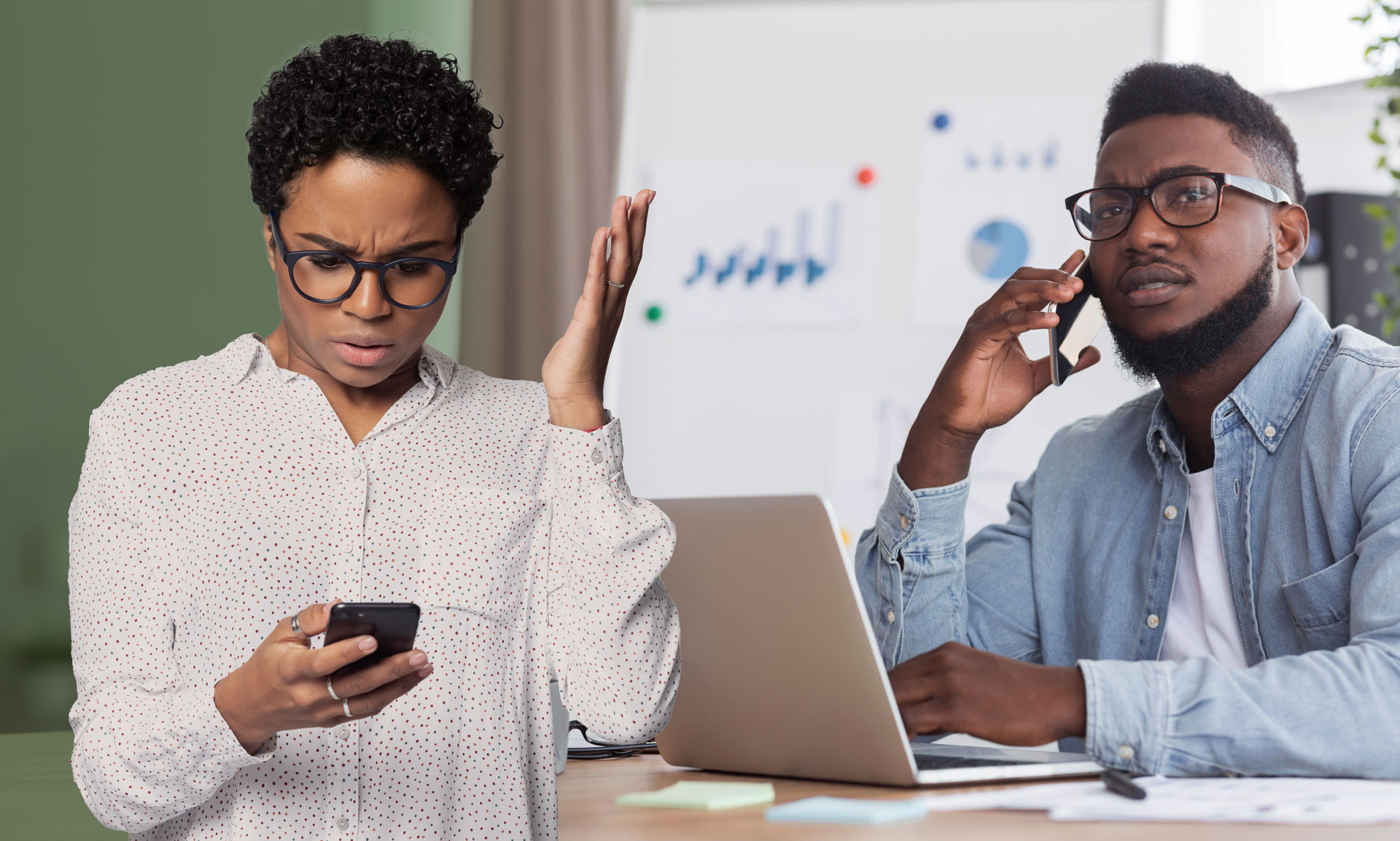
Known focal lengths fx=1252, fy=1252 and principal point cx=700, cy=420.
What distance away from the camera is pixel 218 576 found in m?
1.09

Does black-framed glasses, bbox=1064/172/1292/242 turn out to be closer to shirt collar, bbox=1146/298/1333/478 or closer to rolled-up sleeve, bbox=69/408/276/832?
shirt collar, bbox=1146/298/1333/478

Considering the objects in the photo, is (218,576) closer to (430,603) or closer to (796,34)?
(430,603)

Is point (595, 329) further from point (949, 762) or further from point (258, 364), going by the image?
point (949, 762)

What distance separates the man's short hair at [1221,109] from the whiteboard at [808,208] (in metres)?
0.79

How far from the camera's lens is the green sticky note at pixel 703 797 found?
1.01 metres

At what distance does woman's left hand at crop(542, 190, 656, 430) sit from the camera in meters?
1.10

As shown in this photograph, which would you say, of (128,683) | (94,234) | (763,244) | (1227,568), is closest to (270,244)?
(128,683)

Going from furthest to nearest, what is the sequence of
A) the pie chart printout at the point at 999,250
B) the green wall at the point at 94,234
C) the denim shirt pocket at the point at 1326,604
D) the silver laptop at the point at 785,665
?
1. the pie chart printout at the point at 999,250
2. the green wall at the point at 94,234
3. the denim shirt pocket at the point at 1326,604
4. the silver laptop at the point at 785,665

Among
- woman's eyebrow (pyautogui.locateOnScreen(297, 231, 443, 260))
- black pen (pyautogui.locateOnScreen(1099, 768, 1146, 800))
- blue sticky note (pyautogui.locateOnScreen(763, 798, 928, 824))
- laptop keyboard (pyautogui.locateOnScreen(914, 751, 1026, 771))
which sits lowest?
laptop keyboard (pyautogui.locateOnScreen(914, 751, 1026, 771))

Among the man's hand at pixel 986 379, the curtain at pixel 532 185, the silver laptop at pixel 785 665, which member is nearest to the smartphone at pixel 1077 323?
the man's hand at pixel 986 379

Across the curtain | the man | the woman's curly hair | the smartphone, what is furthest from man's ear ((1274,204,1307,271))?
the curtain

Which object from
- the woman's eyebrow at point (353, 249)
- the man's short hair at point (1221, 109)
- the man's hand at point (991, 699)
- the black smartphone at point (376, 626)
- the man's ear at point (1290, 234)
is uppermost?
the man's short hair at point (1221, 109)

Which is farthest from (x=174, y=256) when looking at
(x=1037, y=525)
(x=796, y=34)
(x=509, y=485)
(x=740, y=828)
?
(x=740, y=828)

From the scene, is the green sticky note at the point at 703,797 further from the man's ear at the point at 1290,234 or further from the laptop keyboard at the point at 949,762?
the man's ear at the point at 1290,234
